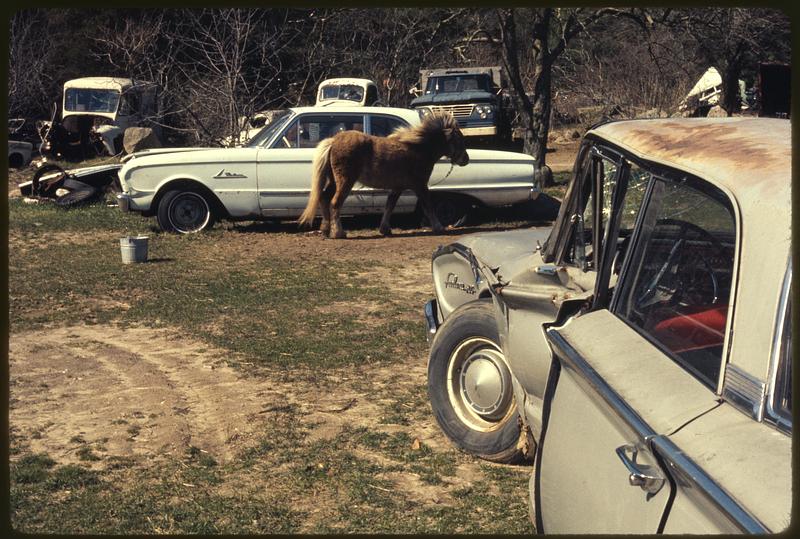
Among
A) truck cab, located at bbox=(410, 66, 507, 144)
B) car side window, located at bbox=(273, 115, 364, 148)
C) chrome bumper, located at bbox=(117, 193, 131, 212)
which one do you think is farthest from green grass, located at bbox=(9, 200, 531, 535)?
truck cab, located at bbox=(410, 66, 507, 144)

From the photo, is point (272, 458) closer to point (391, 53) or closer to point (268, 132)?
point (268, 132)

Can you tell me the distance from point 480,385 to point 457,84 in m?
20.5

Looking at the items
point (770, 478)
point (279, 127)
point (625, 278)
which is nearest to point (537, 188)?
point (279, 127)

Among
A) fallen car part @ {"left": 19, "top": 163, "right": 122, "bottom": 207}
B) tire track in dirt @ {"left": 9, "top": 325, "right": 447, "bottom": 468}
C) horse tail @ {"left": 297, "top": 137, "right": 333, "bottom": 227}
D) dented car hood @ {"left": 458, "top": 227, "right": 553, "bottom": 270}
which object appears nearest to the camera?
dented car hood @ {"left": 458, "top": 227, "right": 553, "bottom": 270}

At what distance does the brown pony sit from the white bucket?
2.11 meters

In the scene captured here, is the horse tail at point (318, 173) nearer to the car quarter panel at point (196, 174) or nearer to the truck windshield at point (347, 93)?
the car quarter panel at point (196, 174)

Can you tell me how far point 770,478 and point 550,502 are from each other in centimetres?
124

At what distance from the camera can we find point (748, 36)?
51.6 ft

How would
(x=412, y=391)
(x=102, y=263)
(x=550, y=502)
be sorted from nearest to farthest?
(x=550, y=502)
(x=412, y=391)
(x=102, y=263)

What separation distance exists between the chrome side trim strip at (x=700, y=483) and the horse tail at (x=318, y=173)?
34.0 feet

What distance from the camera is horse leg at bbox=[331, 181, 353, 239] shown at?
12.8 m

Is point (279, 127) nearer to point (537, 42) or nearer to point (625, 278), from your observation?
point (537, 42)

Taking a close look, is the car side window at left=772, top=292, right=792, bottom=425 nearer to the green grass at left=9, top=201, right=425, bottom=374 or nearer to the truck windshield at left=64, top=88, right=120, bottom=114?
the green grass at left=9, top=201, right=425, bottom=374

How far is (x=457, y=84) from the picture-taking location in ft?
82.0
